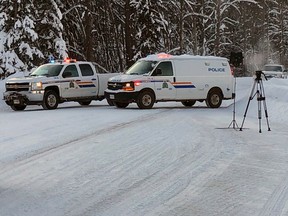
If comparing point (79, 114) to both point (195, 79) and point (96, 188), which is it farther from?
point (96, 188)

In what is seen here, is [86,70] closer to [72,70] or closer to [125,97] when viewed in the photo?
[72,70]

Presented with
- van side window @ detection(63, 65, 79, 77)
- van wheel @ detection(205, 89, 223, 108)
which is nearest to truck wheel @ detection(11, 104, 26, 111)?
van side window @ detection(63, 65, 79, 77)

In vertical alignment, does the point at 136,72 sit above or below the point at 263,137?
above

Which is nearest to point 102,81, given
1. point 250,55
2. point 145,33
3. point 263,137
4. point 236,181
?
point 263,137

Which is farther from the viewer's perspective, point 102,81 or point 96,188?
point 102,81

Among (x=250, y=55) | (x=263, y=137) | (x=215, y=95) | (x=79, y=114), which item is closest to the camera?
(x=263, y=137)

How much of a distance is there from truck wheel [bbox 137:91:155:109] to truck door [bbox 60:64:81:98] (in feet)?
10.5

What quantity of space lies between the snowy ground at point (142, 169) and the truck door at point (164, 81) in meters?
5.19

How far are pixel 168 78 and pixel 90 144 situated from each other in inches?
381

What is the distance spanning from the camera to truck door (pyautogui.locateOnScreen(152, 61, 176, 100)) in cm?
1975

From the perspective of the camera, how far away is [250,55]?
7300cm

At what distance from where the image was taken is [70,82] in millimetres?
21156

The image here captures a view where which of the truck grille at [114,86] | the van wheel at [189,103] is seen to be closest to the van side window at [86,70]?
the truck grille at [114,86]

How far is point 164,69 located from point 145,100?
1.48 m
